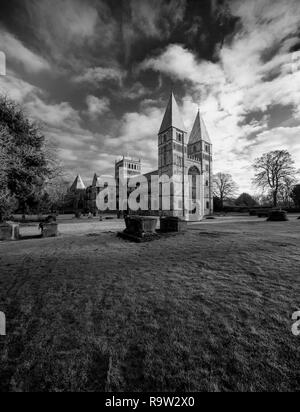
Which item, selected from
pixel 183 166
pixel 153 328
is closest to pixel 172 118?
pixel 183 166

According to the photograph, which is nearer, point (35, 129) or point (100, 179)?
point (35, 129)

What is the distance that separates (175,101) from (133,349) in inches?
1984

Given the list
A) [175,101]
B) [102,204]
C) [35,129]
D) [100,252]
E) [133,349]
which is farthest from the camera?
[102,204]

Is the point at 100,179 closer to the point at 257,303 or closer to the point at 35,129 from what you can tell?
the point at 35,129

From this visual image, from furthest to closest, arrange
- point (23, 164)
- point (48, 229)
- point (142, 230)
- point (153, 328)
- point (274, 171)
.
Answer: point (274, 171)
point (48, 229)
point (23, 164)
point (142, 230)
point (153, 328)

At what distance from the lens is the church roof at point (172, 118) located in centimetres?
4198

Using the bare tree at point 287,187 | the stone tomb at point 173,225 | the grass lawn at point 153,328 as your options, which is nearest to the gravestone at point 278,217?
the stone tomb at point 173,225

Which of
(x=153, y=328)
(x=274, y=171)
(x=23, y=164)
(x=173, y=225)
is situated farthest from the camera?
(x=274, y=171)

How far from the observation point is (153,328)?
2.27m

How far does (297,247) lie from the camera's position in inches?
226

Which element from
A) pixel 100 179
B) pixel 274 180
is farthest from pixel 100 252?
pixel 100 179

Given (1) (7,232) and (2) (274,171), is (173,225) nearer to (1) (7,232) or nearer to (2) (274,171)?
(1) (7,232)

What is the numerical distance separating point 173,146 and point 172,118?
7.19 m

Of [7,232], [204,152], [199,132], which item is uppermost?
[199,132]
